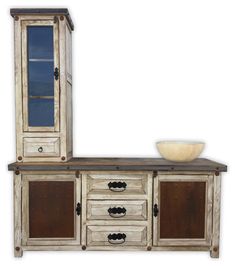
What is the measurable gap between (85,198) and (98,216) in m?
0.19

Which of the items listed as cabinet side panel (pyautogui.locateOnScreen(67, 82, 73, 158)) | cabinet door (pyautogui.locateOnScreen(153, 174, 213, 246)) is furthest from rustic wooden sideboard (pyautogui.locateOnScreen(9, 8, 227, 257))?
cabinet side panel (pyautogui.locateOnScreen(67, 82, 73, 158))

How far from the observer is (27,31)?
273cm

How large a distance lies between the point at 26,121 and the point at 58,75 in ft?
1.63

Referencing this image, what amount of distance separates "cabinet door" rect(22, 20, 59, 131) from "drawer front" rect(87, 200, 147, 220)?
0.77m

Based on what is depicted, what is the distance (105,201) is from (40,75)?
49.1 inches

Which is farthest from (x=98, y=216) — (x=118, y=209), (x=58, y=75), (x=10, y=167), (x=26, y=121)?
(x=58, y=75)

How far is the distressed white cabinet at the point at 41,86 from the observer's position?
107 inches

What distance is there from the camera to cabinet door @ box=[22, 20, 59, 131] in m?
2.73

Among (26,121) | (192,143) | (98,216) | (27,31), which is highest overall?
(27,31)

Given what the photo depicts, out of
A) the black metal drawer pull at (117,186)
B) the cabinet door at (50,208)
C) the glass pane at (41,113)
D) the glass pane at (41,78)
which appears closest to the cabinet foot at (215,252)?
the black metal drawer pull at (117,186)

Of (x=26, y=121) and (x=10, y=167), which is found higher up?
(x=26, y=121)

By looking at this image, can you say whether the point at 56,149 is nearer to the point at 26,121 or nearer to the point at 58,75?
the point at 26,121

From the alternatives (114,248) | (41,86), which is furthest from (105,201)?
(41,86)

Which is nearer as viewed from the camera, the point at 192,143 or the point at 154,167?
the point at 154,167
